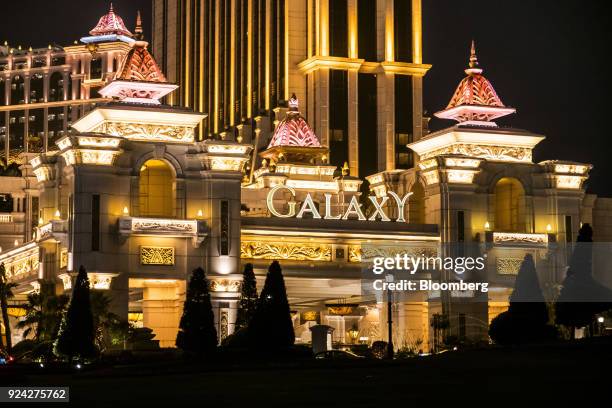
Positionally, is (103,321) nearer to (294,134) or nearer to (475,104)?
(475,104)

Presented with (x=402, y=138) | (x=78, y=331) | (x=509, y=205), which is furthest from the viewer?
(x=402, y=138)

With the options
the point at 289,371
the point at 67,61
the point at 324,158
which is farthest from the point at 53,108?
the point at 289,371

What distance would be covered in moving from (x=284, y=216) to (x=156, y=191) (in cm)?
638

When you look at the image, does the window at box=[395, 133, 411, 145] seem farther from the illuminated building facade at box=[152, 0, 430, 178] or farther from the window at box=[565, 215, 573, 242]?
the window at box=[565, 215, 573, 242]

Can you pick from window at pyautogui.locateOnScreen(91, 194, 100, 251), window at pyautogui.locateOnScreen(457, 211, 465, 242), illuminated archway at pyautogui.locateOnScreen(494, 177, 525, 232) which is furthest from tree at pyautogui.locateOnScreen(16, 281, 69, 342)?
illuminated archway at pyautogui.locateOnScreen(494, 177, 525, 232)

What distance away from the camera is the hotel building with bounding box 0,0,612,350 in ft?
212

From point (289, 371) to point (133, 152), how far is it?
2457 cm

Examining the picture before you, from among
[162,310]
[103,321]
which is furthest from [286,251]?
[103,321]

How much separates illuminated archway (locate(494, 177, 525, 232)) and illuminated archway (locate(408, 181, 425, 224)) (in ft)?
13.4

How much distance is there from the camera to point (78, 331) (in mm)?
53125

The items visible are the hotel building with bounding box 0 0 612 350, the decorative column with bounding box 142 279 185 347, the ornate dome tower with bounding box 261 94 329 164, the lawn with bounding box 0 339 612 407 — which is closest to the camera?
the lawn with bounding box 0 339 612 407

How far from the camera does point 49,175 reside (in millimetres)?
69688

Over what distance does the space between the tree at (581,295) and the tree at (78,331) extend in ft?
56.5

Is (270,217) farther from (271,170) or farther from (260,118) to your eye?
(260,118)
